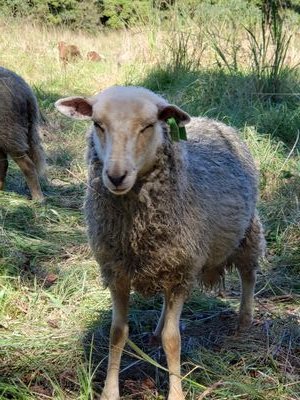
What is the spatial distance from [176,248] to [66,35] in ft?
36.6

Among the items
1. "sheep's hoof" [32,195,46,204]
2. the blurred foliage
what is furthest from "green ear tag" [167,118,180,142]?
the blurred foliage

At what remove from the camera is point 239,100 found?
714 cm

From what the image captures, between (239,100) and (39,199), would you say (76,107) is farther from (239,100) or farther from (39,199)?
(239,100)

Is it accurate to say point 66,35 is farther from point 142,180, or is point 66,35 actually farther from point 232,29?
point 142,180

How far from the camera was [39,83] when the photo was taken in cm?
971

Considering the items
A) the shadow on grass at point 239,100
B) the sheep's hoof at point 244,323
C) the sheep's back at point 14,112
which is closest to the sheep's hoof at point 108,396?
the sheep's hoof at point 244,323

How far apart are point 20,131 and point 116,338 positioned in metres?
3.08

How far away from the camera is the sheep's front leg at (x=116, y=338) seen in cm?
277

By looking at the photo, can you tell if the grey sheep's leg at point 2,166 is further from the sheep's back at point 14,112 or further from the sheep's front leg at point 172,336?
the sheep's front leg at point 172,336

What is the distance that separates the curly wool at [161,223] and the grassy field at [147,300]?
0.39 metres

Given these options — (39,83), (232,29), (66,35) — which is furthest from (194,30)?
(66,35)

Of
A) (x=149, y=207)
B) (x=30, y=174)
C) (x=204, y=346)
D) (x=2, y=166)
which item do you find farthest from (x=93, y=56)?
(x=149, y=207)

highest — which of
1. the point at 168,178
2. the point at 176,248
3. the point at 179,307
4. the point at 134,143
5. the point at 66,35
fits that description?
the point at 134,143

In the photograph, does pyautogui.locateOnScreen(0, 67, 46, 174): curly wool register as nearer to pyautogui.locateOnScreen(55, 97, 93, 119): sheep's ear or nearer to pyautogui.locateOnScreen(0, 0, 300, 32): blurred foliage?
pyautogui.locateOnScreen(55, 97, 93, 119): sheep's ear
